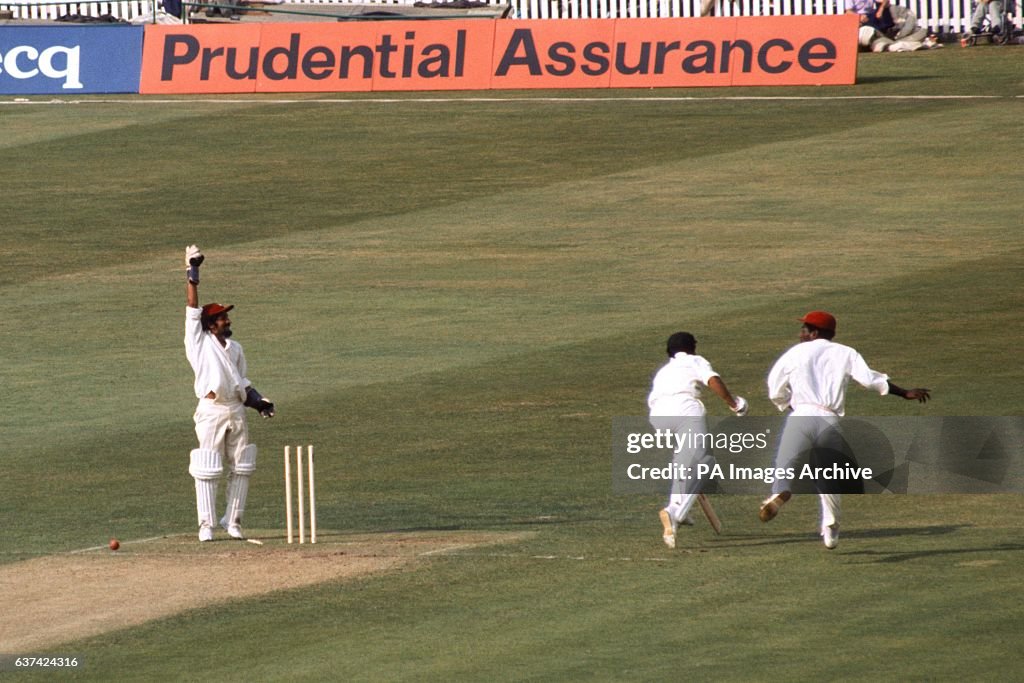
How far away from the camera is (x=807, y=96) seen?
39.1 meters

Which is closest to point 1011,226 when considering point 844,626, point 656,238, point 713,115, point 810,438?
point 656,238

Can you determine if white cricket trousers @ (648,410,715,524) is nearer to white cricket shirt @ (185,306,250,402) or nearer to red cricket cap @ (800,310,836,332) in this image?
red cricket cap @ (800,310,836,332)

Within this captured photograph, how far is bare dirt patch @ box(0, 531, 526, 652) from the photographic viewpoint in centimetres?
1243

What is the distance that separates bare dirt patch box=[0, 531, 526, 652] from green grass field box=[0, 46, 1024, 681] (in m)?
0.10

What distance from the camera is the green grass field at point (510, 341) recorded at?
39.0 ft

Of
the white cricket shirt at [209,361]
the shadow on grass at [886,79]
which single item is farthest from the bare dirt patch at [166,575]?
the shadow on grass at [886,79]

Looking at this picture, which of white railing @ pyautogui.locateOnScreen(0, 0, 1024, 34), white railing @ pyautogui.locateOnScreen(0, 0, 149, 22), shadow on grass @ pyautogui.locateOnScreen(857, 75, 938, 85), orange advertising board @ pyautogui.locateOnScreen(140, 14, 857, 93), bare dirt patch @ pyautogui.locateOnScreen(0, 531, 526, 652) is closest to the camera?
bare dirt patch @ pyautogui.locateOnScreen(0, 531, 526, 652)

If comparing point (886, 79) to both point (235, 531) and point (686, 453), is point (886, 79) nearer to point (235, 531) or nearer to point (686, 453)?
point (686, 453)

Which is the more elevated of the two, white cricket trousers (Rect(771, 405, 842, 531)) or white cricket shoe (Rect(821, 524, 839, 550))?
white cricket trousers (Rect(771, 405, 842, 531))

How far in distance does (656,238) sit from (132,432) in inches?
473

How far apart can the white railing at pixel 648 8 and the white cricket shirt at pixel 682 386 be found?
31.6 m

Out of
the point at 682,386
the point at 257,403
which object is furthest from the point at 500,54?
the point at 682,386

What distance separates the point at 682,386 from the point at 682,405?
0.14 metres

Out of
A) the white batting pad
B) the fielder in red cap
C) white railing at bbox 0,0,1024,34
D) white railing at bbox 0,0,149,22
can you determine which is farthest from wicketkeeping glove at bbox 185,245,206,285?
white railing at bbox 0,0,149,22
